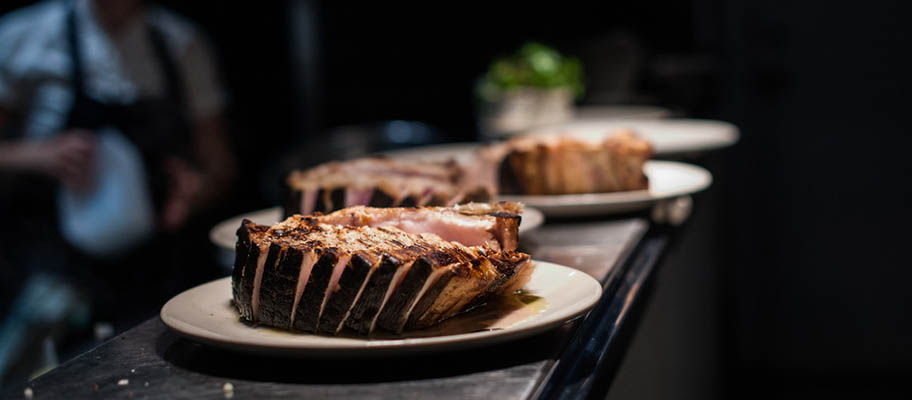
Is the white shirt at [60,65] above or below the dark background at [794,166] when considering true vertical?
above

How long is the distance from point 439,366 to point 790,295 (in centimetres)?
475

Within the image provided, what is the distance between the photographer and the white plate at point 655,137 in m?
2.75

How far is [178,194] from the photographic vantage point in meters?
3.67

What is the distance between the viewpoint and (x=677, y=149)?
9.34ft

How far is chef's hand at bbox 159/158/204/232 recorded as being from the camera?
365 cm

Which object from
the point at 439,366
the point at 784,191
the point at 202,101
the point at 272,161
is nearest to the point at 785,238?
the point at 784,191

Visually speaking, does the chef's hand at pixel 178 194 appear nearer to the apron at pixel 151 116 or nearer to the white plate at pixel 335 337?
the apron at pixel 151 116

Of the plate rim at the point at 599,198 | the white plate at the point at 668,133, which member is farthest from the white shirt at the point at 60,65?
the plate rim at the point at 599,198

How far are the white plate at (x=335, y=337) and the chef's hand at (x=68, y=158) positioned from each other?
213 cm

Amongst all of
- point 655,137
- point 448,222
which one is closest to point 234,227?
point 448,222

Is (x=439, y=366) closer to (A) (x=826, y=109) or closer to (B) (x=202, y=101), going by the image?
(B) (x=202, y=101)

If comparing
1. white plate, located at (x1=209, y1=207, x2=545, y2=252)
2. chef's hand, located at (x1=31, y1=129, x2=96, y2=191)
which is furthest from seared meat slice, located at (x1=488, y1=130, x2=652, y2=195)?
chef's hand, located at (x1=31, y1=129, x2=96, y2=191)

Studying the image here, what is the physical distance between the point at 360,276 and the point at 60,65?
285 cm

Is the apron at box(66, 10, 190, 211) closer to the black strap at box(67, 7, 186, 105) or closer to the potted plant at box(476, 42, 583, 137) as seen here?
the black strap at box(67, 7, 186, 105)
